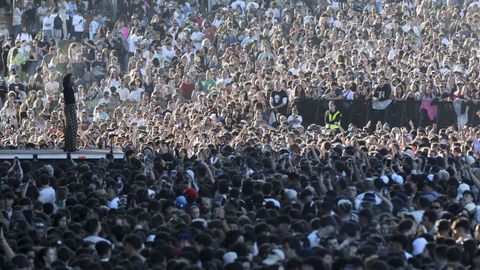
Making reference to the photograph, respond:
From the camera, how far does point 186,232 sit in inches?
741

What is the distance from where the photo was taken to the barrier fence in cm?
3497

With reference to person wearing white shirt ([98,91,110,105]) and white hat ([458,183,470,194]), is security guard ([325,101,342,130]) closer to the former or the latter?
person wearing white shirt ([98,91,110,105])

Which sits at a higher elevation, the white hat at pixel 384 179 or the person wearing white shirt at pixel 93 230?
the white hat at pixel 384 179

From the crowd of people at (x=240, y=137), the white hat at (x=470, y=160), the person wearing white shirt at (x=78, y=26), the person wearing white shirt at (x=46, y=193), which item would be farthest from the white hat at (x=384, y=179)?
the person wearing white shirt at (x=78, y=26)

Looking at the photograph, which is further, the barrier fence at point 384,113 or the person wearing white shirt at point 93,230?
the barrier fence at point 384,113

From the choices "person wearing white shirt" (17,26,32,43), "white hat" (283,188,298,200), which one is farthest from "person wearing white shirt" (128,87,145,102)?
"white hat" (283,188,298,200)

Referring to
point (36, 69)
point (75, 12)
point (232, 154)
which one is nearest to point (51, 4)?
point (75, 12)

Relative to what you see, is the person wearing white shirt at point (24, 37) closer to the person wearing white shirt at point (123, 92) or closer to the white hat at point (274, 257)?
the person wearing white shirt at point (123, 92)

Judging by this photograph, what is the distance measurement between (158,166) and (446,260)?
Answer: 938 cm

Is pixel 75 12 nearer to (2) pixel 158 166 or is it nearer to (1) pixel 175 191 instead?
(2) pixel 158 166

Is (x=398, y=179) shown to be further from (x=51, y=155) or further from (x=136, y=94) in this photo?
(x=136, y=94)

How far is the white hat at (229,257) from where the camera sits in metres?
17.4

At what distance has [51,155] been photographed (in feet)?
91.5

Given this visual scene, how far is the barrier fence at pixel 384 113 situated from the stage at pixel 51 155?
281 inches
